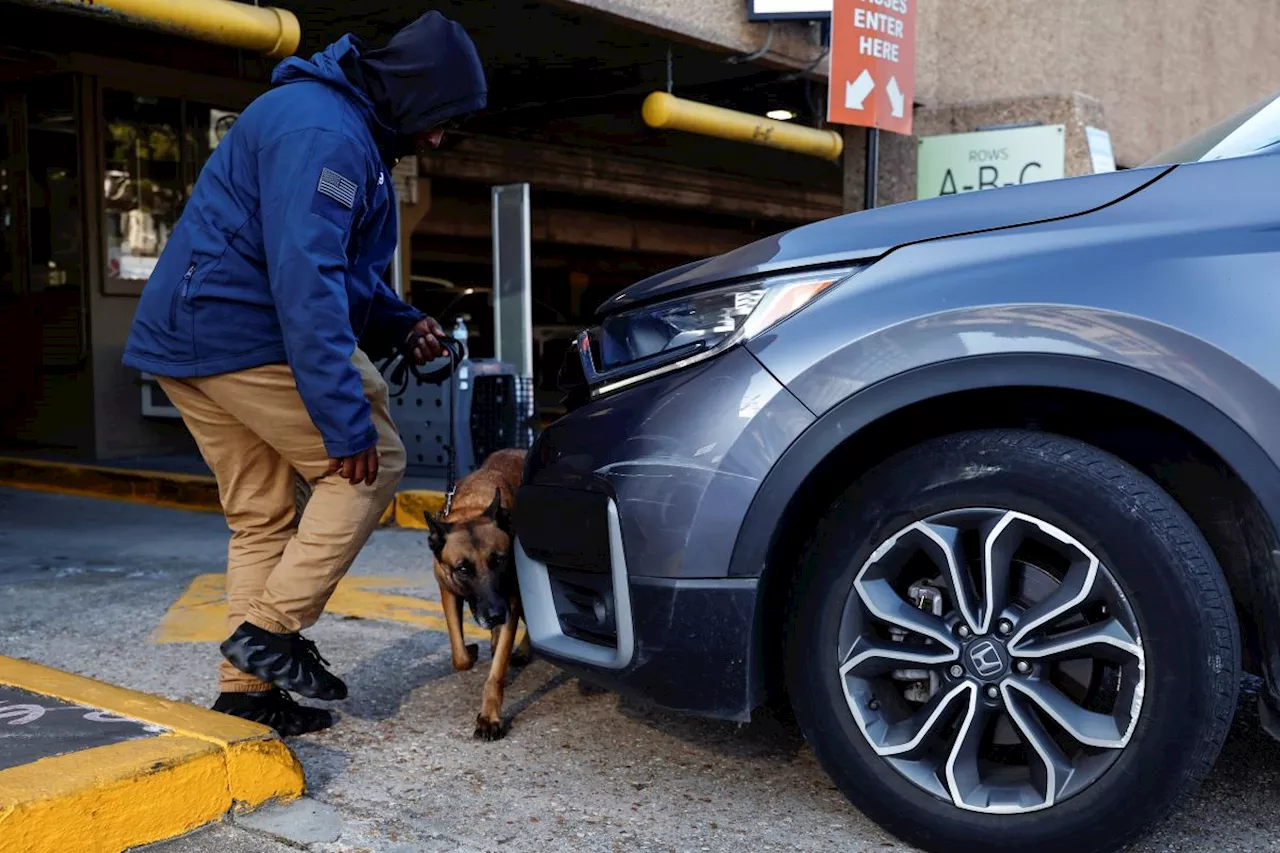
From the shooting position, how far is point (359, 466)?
2.87 meters

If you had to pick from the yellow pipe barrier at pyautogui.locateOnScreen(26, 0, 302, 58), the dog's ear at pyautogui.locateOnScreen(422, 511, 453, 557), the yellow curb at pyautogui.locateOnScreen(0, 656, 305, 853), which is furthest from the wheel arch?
the yellow pipe barrier at pyautogui.locateOnScreen(26, 0, 302, 58)

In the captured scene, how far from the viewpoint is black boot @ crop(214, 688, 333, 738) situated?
306cm

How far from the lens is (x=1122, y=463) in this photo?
2283 mm

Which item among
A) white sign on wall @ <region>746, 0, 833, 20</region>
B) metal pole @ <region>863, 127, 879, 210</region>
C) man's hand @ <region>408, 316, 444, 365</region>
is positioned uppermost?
white sign on wall @ <region>746, 0, 833, 20</region>

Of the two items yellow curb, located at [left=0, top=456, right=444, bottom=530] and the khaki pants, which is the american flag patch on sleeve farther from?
yellow curb, located at [left=0, top=456, right=444, bottom=530]

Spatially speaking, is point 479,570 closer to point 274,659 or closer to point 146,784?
point 274,659

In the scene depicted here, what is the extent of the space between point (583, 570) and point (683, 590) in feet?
0.98

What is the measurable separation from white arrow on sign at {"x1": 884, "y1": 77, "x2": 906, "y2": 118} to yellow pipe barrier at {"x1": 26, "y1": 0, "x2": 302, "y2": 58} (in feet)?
11.1

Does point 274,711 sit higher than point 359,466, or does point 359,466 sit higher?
point 359,466

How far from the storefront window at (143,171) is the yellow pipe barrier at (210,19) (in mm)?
4432

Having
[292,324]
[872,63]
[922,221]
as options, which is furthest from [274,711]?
[872,63]

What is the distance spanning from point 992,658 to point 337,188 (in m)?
1.71

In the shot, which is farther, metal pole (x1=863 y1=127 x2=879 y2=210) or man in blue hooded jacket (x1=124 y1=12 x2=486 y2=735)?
metal pole (x1=863 y1=127 x2=879 y2=210)

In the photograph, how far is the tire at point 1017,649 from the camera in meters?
2.20
